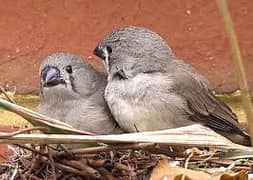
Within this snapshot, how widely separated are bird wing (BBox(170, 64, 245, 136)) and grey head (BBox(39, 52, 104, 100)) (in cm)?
26

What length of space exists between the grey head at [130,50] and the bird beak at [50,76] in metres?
0.13

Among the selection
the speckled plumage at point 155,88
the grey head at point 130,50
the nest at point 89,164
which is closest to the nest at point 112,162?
the nest at point 89,164

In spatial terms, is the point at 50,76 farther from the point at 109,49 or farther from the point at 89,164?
the point at 89,164

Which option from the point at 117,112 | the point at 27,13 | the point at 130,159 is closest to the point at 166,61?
the point at 117,112

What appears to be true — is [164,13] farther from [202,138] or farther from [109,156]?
[202,138]

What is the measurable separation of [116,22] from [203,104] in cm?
33

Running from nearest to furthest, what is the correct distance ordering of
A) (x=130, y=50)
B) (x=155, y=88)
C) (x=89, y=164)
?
1. (x=89, y=164)
2. (x=155, y=88)
3. (x=130, y=50)

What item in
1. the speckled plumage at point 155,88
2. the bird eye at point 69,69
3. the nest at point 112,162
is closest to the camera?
the nest at point 112,162

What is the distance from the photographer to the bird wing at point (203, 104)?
87.4 inches

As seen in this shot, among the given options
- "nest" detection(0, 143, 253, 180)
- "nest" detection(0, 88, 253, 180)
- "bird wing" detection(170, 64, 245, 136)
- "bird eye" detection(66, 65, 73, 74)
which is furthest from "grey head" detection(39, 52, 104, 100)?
"nest" detection(0, 143, 253, 180)

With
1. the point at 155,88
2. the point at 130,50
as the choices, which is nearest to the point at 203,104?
the point at 155,88

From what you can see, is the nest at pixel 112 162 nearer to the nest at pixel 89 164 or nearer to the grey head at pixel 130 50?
the nest at pixel 89 164

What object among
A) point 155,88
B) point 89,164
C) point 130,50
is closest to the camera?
point 89,164

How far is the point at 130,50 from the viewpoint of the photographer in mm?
2283
